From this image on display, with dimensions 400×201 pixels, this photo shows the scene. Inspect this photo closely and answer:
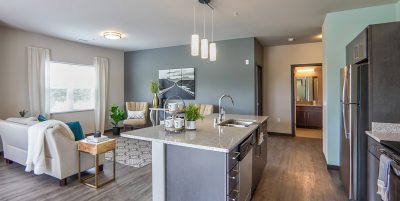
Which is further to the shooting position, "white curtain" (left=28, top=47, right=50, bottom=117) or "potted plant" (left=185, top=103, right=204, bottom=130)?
"white curtain" (left=28, top=47, right=50, bottom=117)

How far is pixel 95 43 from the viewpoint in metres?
5.78

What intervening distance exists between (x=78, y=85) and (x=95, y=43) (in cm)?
127

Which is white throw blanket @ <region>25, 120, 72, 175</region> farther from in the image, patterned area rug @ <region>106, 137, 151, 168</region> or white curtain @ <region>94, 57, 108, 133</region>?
white curtain @ <region>94, 57, 108, 133</region>

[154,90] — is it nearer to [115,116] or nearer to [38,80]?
[115,116]

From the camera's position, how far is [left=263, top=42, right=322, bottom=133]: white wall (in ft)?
19.3

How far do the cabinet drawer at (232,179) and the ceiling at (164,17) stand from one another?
7.92 ft

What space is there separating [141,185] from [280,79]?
192 inches

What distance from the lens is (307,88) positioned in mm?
7242

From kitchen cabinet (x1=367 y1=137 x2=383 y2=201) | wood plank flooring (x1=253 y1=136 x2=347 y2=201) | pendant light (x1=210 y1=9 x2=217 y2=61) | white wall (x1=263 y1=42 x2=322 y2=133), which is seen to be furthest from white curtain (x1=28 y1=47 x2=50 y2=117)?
kitchen cabinet (x1=367 y1=137 x2=383 y2=201)

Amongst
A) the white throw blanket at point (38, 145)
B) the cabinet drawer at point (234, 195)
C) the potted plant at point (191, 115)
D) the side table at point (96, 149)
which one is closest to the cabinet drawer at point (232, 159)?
the cabinet drawer at point (234, 195)

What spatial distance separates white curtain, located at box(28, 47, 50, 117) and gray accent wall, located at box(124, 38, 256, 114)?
8.12ft

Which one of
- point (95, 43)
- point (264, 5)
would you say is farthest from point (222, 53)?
point (95, 43)

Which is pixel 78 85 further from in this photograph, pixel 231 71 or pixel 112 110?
pixel 231 71

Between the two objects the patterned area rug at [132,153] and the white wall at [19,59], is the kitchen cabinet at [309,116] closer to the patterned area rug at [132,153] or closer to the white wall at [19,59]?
the patterned area rug at [132,153]
